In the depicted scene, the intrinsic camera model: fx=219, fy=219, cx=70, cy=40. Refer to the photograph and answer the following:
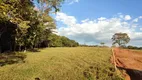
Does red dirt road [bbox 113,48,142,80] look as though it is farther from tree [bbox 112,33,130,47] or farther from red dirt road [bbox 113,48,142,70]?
tree [bbox 112,33,130,47]

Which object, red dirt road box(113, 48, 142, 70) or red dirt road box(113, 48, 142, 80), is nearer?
red dirt road box(113, 48, 142, 80)

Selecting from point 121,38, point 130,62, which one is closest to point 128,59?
point 130,62

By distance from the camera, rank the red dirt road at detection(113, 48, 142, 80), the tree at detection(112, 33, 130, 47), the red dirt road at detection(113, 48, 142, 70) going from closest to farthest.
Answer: the red dirt road at detection(113, 48, 142, 80) → the red dirt road at detection(113, 48, 142, 70) → the tree at detection(112, 33, 130, 47)

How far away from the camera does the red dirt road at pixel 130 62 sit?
15.1 m

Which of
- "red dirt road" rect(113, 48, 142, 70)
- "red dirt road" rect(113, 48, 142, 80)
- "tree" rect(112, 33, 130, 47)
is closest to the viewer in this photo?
"red dirt road" rect(113, 48, 142, 80)

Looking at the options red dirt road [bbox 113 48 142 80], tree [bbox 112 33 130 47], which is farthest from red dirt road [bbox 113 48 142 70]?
tree [bbox 112 33 130 47]

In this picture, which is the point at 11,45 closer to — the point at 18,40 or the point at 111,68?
the point at 18,40

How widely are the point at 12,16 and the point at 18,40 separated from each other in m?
19.4

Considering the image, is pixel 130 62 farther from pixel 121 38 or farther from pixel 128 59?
pixel 121 38

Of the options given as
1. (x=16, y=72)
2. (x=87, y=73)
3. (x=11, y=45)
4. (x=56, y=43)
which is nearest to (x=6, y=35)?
(x=11, y=45)

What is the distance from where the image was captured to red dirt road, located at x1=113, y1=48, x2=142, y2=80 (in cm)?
1508

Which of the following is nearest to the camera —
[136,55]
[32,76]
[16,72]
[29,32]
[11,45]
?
[32,76]

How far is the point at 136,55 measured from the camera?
18516 millimetres

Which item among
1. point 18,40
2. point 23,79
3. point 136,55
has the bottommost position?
point 23,79
